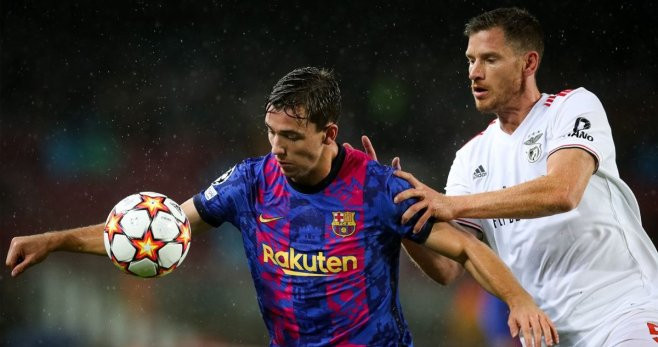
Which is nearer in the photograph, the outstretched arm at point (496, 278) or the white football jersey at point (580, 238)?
the outstretched arm at point (496, 278)

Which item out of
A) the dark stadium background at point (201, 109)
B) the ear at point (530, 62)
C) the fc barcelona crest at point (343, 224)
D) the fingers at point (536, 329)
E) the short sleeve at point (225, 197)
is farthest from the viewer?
the dark stadium background at point (201, 109)

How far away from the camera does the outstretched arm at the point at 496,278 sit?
2.86m

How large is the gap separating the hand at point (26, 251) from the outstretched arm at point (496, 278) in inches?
62.2

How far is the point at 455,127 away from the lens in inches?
308

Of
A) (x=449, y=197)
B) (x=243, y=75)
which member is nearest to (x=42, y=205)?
(x=243, y=75)

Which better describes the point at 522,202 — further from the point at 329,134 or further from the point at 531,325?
the point at 329,134

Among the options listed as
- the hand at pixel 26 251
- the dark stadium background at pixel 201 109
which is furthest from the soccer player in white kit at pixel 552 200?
the dark stadium background at pixel 201 109

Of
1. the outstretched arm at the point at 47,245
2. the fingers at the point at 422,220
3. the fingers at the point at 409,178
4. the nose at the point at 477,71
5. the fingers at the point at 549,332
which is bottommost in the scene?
the fingers at the point at 549,332

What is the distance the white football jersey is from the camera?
129 inches

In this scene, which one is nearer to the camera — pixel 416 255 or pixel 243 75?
pixel 416 255

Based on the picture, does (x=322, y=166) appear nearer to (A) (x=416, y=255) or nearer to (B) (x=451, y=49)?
(A) (x=416, y=255)

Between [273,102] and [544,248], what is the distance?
1334 millimetres

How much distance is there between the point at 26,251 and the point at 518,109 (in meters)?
2.25

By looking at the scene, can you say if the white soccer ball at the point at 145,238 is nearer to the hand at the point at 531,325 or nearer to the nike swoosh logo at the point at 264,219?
the nike swoosh logo at the point at 264,219
